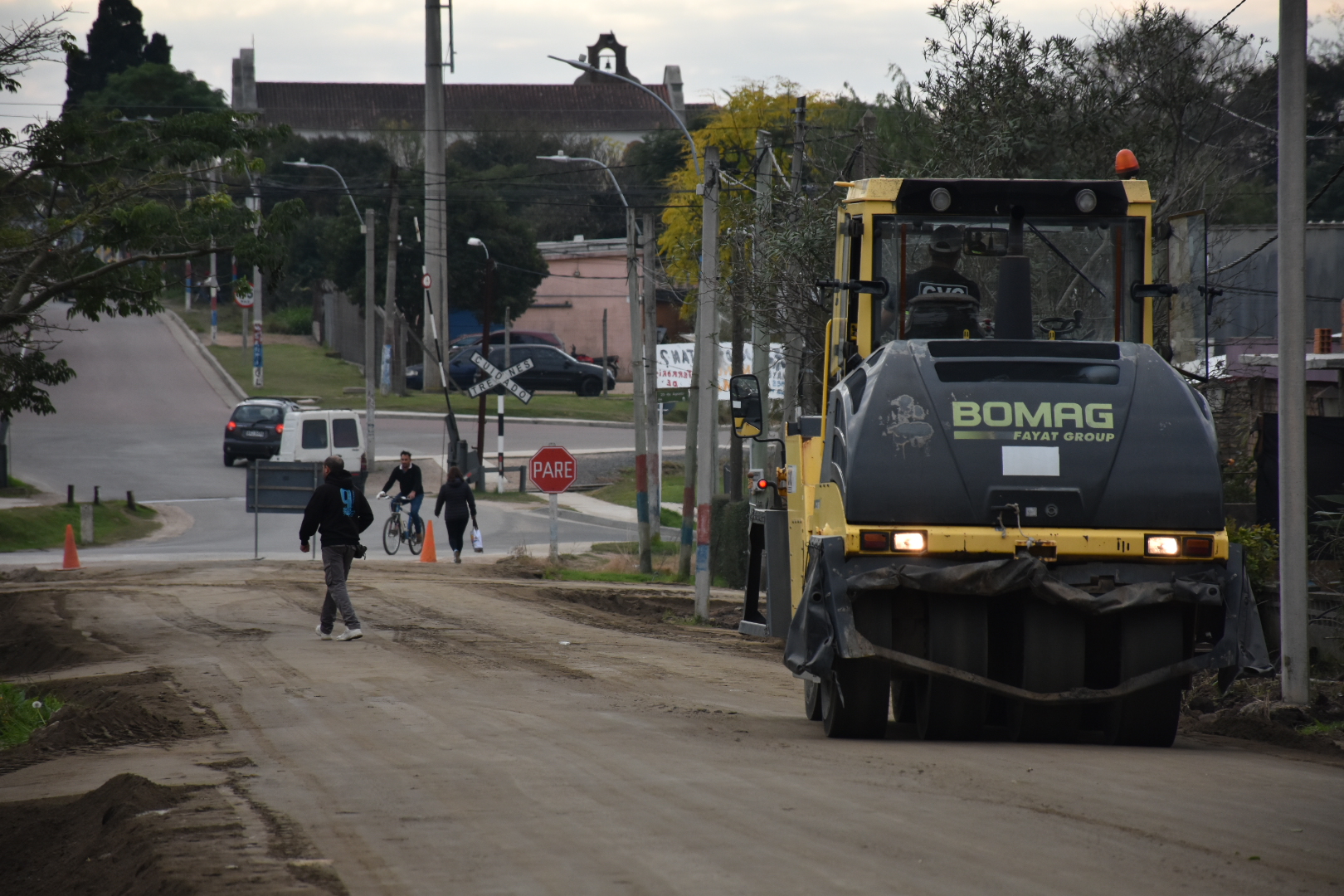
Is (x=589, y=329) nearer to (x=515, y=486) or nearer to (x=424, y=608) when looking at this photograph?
(x=515, y=486)

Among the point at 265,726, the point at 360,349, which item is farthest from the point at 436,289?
the point at 265,726

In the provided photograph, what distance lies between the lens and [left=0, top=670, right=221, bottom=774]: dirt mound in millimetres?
9641

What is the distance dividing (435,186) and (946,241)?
5461cm

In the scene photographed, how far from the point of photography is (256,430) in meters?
42.9

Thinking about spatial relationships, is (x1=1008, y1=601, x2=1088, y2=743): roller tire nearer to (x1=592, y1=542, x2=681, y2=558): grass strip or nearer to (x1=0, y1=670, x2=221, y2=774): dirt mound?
(x1=0, y1=670, x2=221, y2=774): dirt mound

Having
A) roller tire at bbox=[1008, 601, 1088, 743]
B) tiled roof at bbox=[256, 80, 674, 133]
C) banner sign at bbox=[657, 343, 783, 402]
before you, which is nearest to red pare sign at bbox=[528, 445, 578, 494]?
banner sign at bbox=[657, 343, 783, 402]

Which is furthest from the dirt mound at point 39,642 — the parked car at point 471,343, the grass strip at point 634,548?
the parked car at point 471,343

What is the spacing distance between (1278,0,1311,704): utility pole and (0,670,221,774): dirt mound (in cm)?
721

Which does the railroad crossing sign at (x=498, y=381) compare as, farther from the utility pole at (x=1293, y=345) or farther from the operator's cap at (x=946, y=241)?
the utility pole at (x=1293, y=345)

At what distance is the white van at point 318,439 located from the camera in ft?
128

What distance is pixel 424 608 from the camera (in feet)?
62.3

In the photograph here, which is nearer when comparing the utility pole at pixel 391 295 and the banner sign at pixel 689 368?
the banner sign at pixel 689 368

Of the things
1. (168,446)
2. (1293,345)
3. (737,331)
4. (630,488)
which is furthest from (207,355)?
(1293,345)

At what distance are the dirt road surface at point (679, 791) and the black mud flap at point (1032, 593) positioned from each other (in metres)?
0.44
